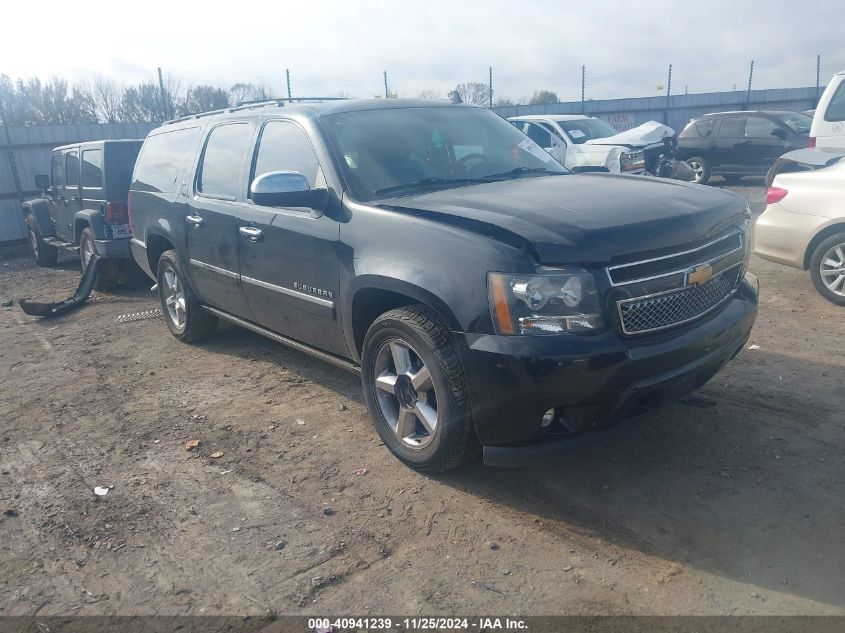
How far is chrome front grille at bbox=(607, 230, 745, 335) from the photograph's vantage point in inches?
119

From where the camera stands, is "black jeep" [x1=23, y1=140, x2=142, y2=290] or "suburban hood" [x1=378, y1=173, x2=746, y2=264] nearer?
"suburban hood" [x1=378, y1=173, x2=746, y2=264]

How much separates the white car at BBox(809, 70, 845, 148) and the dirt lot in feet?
18.5

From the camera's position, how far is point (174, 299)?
20.8ft

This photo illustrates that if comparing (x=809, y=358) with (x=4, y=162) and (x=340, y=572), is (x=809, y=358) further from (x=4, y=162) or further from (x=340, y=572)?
(x=4, y=162)

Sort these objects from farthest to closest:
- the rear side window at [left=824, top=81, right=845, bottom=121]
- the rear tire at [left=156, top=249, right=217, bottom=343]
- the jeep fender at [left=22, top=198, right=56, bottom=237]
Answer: the jeep fender at [left=22, top=198, right=56, bottom=237], the rear side window at [left=824, top=81, right=845, bottom=121], the rear tire at [left=156, top=249, right=217, bottom=343]

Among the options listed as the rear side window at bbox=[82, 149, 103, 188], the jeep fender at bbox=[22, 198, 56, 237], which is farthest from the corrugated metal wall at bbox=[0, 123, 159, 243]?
the rear side window at bbox=[82, 149, 103, 188]

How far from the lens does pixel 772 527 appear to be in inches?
118

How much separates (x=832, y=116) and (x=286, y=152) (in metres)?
8.26

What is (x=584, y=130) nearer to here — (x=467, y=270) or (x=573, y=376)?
(x=467, y=270)

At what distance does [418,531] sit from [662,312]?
1.51 m

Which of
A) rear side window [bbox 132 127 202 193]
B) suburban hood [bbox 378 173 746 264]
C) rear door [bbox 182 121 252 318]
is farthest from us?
rear side window [bbox 132 127 202 193]

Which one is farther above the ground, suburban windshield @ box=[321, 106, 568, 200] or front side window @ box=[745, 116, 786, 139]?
suburban windshield @ box=[321, 106, 568, 200]

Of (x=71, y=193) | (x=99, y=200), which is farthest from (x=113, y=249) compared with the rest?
(x=71, y=193)

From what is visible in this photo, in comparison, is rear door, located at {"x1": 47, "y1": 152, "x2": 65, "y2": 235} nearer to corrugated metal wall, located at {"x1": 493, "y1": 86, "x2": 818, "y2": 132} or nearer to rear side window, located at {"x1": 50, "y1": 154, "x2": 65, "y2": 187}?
rear side window, located at {"x1": 50, "y1": 154, "x2": 65, "y2": 187}
